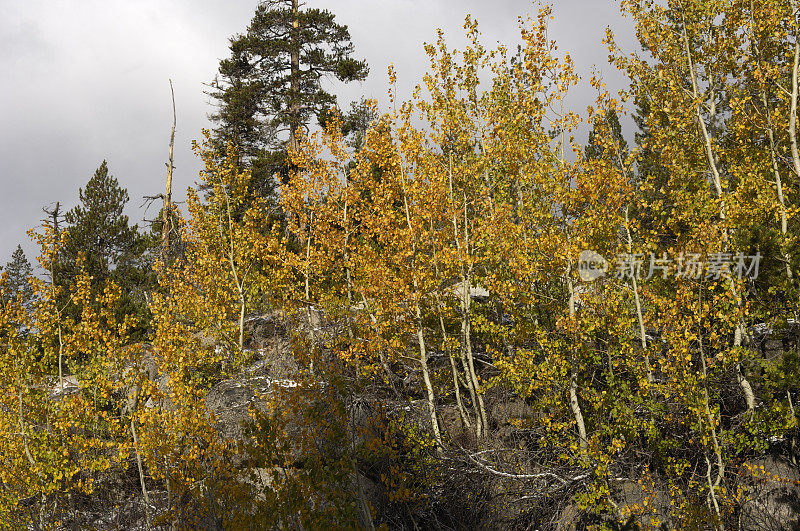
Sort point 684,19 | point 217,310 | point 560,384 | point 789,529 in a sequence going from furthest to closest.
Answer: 1. point 217,310
2. point 684,19
3. point 560,384
4. point 789,529

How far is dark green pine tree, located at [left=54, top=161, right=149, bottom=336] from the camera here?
2559 cm

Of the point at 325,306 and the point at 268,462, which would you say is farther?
the point at 325,306

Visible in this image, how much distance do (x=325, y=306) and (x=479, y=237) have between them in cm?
574

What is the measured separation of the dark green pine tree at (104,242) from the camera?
2559 centimetres

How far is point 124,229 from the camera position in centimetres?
2764

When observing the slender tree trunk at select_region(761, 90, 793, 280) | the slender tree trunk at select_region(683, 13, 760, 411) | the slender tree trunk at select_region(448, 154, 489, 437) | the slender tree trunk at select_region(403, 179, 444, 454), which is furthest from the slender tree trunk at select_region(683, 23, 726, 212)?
the slender tree trunk at select_region(403, 179, 444, 454)

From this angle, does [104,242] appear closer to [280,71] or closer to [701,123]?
[280,71]

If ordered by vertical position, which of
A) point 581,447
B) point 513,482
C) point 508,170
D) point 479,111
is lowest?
point 513,482

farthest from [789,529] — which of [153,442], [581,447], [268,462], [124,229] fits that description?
[124,229]

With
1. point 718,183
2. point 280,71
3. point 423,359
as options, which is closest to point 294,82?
point 280,71

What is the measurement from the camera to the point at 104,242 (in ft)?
89.4

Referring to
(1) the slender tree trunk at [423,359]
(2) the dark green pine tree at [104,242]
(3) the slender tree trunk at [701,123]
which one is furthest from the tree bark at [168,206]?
(3) the slender tree trunk at [701,123]

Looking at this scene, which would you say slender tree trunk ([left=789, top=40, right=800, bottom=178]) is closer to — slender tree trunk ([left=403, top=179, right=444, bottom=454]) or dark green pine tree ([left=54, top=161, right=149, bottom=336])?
slender tree trunk ([left=403, top=179, right=444, bottom=454])

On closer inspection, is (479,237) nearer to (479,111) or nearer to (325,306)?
(479,111)
